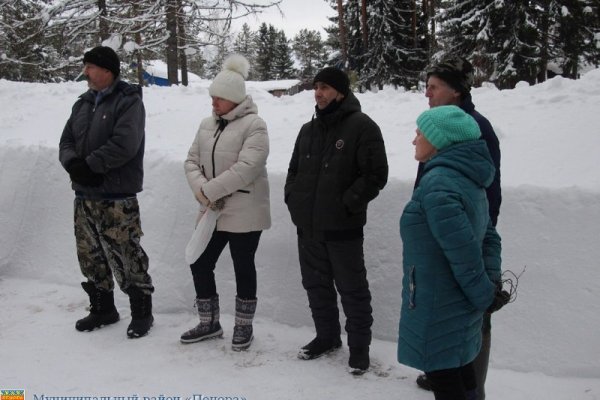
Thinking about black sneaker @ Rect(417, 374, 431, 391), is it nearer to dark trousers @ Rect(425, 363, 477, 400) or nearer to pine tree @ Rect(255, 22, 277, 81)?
dark trousers @ Rect(425, 363, 477, 400)

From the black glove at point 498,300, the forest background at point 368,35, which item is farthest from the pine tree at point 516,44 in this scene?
the black glove at point 498,300

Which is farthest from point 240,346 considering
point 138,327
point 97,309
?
point 97,309

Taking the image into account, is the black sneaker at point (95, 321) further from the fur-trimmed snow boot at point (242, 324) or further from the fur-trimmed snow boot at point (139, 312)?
the fur-trimmed snow boot at point (242, 324)

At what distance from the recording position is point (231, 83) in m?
3.67

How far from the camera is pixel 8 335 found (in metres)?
4.00

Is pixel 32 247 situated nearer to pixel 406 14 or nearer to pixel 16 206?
pixel 16 206

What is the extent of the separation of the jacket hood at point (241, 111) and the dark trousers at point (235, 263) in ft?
2.85

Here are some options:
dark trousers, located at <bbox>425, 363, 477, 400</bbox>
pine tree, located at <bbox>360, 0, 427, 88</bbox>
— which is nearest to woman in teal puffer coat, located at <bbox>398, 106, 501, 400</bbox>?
dark trousers, located at <bbox>425, 363, 477, 400</bbox>

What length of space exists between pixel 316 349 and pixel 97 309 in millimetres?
1889

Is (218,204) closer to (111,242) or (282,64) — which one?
(111,242)

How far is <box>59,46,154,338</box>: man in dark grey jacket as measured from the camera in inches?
147

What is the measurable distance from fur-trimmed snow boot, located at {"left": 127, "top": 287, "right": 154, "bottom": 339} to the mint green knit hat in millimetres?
2737

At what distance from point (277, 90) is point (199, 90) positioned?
33.4 metres

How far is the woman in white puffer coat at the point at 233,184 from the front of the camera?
360 centimetres
